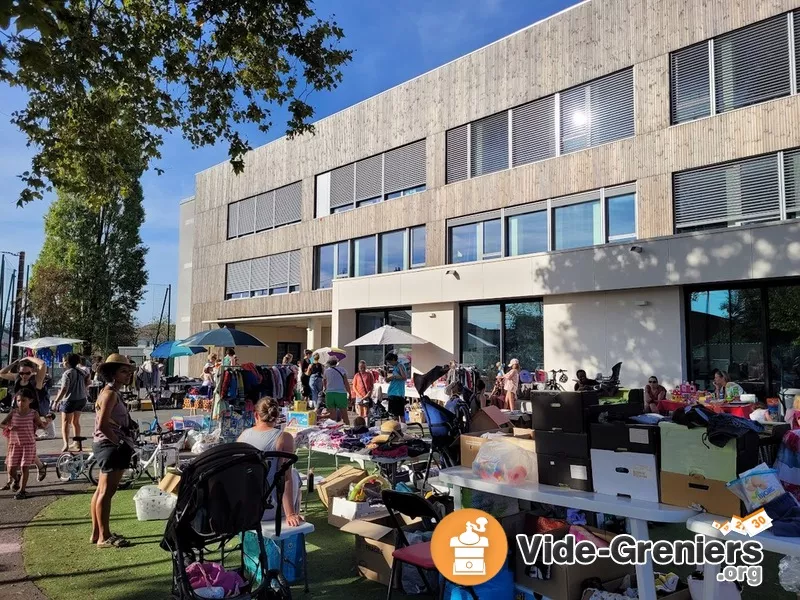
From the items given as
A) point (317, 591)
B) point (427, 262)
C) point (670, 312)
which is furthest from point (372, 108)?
point (317, 591)

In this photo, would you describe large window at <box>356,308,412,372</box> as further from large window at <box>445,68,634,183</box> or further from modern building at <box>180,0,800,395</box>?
large window at <box>445,68,634,183</box>

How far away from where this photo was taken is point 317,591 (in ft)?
15.2

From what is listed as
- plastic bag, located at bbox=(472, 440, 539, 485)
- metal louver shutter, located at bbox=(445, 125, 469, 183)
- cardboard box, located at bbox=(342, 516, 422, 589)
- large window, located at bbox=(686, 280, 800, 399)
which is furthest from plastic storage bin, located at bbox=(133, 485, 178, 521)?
metal louver shutter, located at bbox=(445, 125, 469, 183)

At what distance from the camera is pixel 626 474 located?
3.62 meters

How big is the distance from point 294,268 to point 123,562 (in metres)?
21.2

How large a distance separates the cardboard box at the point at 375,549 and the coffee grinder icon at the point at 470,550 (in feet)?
3.33

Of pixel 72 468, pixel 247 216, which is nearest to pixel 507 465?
pixel 72 468

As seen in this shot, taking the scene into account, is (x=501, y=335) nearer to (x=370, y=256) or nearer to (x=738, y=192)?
(x=370, y=256)

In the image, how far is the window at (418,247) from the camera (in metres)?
20.4

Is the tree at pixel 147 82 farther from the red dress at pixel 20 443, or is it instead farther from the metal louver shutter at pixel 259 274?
→ the metal louver shutter at pixel 259 274

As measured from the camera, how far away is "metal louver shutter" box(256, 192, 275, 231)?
2747 cm

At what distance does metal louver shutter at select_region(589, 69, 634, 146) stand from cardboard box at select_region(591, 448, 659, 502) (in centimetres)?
1374

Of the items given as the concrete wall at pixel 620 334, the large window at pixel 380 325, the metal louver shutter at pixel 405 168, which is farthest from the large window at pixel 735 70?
the large window at pixel 380 325

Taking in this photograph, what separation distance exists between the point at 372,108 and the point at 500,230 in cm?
803
